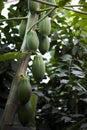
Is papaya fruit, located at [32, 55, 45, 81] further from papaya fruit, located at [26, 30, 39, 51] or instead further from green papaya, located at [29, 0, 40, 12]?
green papaya, located at [29, 0, 40, 12]

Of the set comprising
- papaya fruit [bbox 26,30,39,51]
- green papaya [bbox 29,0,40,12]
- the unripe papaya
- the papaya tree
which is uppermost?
green papaya [bbox 29,0,40,12]

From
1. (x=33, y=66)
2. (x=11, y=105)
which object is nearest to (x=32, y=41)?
(x=33, y=66)

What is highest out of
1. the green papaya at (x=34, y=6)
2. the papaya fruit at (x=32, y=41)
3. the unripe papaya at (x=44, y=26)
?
the green papaya at (x=34, y=6)

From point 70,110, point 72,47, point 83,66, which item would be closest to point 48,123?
point 70,110

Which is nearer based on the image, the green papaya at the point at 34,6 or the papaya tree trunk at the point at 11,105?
the papaya tree trunk at the point at 11,105

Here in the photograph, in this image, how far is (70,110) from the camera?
5.05 feet

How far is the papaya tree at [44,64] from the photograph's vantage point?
0.98 meters

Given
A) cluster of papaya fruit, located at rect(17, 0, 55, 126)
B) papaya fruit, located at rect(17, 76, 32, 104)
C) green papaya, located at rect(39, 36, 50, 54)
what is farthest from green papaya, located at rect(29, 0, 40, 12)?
papaya fruit, located at rect(17, 76, 32, 104)

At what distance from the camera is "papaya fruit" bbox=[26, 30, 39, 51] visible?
0.97m

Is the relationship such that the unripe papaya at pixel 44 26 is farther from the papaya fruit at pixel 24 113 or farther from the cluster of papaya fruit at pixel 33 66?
the papaya fruit at pixel 24 113

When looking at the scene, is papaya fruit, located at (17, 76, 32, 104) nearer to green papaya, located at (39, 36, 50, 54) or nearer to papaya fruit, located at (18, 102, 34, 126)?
papaya fruit, located at (18, 102, 34, 126)

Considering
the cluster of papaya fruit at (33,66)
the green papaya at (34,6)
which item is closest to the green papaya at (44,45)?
the cluster of papaya fruit at (33,66)

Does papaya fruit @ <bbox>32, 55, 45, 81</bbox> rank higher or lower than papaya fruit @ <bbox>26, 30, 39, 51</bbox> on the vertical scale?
lower

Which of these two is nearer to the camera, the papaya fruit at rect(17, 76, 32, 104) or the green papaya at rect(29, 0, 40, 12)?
the papaya fruit at rect(17, 76, 32, 104)
